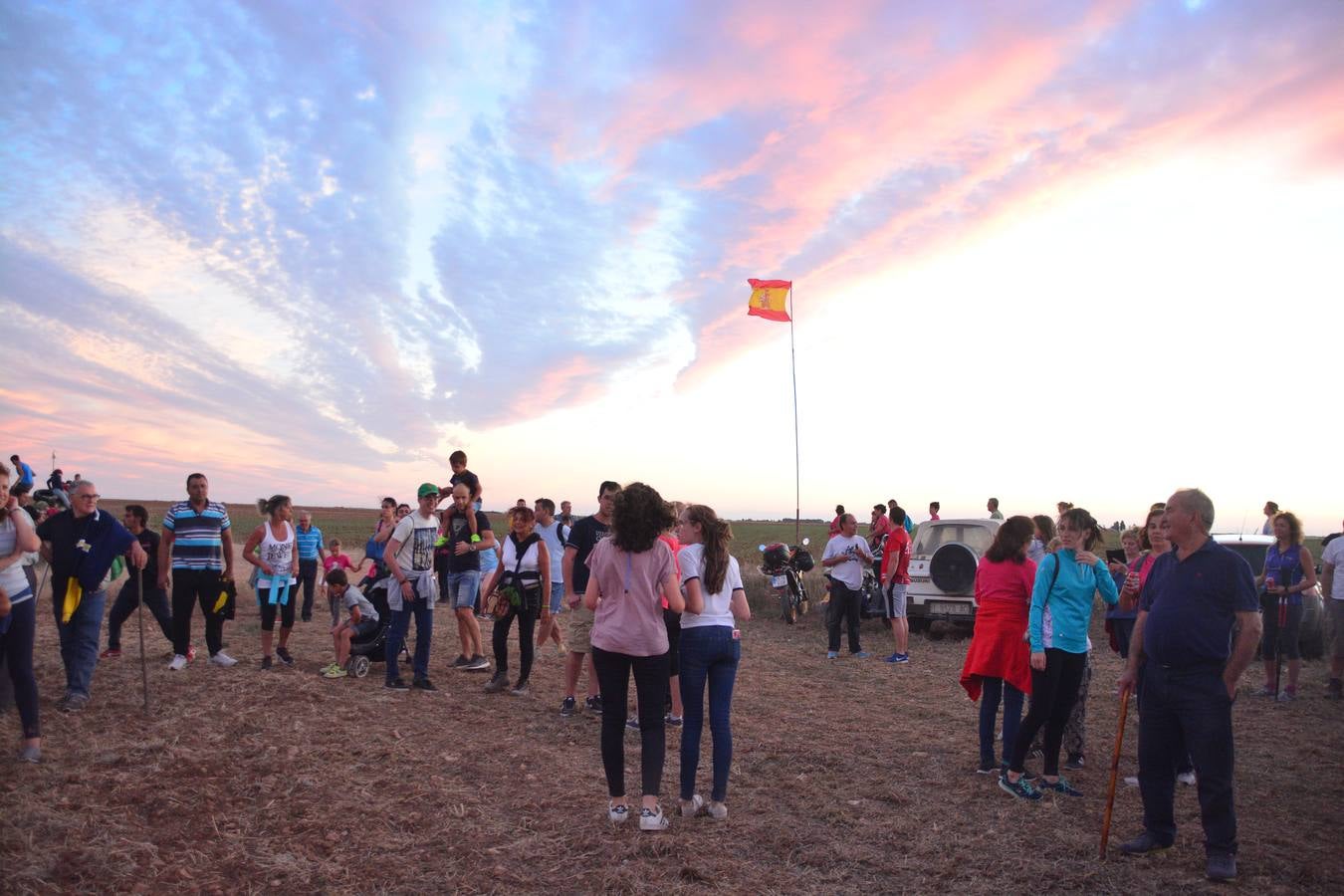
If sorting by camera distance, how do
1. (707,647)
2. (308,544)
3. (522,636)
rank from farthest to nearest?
(308,544)
(522,636)
(707,647)

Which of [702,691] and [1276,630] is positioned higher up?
[702,691]

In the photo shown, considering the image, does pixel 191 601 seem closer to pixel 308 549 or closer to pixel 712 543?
pixel 308 549

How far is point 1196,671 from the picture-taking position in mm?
4328

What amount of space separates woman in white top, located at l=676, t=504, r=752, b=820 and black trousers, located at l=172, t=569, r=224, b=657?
5.50 meters

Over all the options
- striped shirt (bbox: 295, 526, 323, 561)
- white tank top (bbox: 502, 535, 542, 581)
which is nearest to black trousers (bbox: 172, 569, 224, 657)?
white tank top (bbox: 502, 535, 542, 581)

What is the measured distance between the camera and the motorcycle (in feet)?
48.0

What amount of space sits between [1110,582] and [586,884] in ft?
12.2

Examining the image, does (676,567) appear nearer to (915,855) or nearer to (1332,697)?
(915,855)

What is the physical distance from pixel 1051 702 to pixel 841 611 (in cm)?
565

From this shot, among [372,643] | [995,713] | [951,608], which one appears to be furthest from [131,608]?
[951,608]

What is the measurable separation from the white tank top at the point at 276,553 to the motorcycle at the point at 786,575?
26.2ft

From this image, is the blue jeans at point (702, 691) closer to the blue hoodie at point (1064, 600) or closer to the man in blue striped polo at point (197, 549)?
the blue hoodie at point (1064, 600)

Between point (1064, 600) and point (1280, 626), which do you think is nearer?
point (1064, 600)

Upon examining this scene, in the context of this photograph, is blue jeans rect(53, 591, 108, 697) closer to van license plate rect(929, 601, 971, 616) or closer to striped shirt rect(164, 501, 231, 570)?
striped shirt rect(164, 501, 231, 570)
